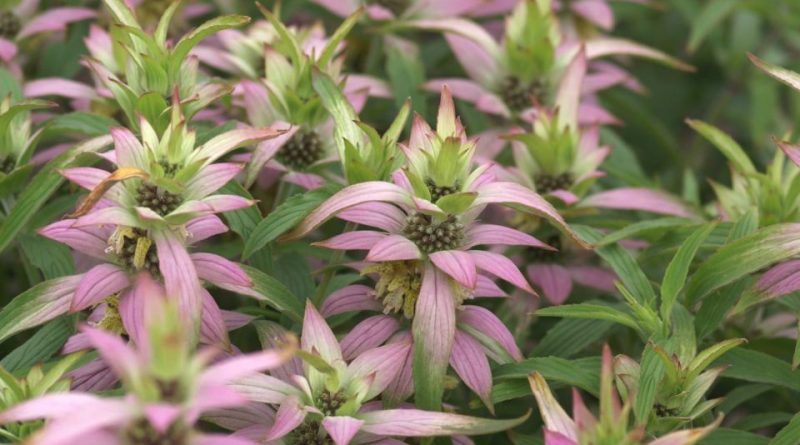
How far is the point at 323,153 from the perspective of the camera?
46.0 inches

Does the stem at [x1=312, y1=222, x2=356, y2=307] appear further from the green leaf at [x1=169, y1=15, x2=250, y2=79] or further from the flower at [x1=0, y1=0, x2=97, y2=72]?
the flower at [x1=0, y1=0, x2=97, y2=72]

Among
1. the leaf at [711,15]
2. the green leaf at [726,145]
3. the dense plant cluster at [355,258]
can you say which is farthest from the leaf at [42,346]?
the leaf at [711,15]

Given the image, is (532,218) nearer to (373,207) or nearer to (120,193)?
(373,207)

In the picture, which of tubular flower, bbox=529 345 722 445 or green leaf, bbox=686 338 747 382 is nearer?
tubular flower, bbox=529 345 722 445

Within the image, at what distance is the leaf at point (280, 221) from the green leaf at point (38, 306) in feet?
0.53

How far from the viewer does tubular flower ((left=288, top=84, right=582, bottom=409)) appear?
0.91 m

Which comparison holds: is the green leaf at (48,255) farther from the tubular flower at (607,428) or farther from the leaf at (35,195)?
the tubular flower at (607,428)

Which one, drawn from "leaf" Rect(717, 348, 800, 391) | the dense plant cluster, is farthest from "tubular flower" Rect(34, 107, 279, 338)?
"leaf" Rect(717, 348, 800, 391)

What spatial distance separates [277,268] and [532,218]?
0.29m

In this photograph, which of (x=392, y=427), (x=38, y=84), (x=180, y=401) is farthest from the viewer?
(x=38, y=84)

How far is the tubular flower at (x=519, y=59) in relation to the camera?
1328 mm

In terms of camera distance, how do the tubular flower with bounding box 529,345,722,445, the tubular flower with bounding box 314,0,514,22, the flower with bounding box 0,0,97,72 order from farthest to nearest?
the tubular flower with bounding box 314,0,514,22 < the flower with bounding box 0,0,97,72 < the tubular flower with bounding box 529,345,722,445

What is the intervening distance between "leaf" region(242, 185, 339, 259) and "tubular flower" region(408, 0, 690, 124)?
377 millimetres

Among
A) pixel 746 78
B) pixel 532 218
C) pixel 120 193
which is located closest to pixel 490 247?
pixel 532 218
